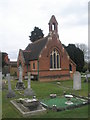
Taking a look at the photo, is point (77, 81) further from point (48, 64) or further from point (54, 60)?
point (54, 60)

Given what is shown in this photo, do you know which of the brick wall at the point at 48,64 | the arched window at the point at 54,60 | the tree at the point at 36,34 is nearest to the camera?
the brick wall at the point at 48,64

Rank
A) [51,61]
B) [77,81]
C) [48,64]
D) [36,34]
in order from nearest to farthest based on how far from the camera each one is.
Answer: [77,81] → [48,64] → [51,61] → [36,34]

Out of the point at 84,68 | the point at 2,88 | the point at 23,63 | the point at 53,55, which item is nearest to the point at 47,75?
the point at 53,55

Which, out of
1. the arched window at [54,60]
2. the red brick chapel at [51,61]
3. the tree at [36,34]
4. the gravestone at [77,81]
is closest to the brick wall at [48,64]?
the red brick chapel at [51,61]

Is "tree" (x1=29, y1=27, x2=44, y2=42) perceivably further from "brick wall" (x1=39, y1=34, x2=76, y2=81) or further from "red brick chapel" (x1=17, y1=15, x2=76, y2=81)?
"brick wall" (x1=39, y1=34, x2=76, y2=81)

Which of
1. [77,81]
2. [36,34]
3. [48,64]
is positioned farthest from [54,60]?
[36,34]

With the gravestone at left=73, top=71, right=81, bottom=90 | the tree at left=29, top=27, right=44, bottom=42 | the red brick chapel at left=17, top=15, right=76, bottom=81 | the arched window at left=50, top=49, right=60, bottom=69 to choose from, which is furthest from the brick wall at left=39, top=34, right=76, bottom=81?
the tree at left=29, top=27, right=44, bottom=42

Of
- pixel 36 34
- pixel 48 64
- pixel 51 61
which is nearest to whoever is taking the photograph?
pixel 48 64

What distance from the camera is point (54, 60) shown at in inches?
1248

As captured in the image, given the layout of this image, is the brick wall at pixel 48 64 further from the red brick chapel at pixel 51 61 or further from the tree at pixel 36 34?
the tree at pixel 36 34

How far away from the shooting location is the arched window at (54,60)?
103 feet

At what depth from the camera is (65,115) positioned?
883cm

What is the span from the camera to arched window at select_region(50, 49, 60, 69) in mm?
31500

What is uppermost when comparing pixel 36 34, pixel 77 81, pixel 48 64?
pixel 36 34
